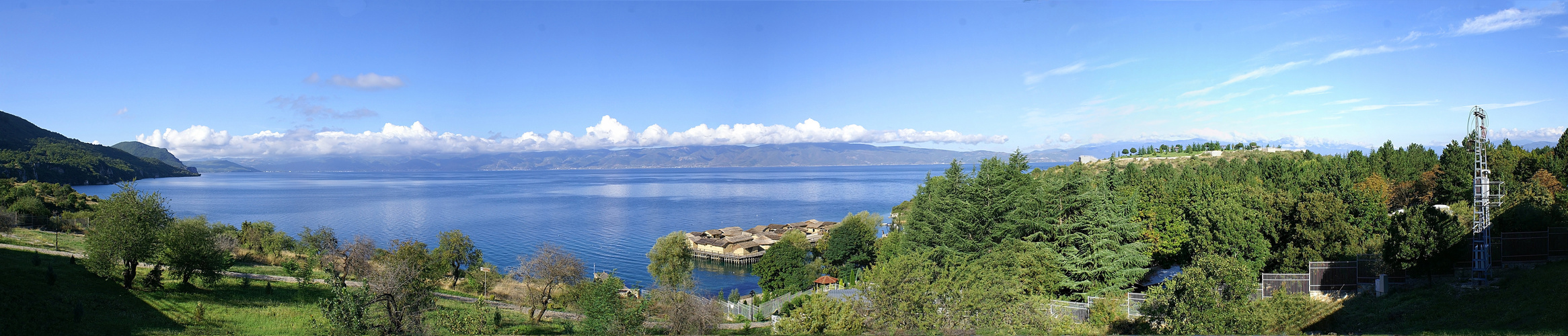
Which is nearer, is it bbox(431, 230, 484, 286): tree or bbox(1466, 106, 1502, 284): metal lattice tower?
bbox(1466, 106, 1502, 284): metal lattice tower

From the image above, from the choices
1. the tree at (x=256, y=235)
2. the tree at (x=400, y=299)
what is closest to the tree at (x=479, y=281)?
the tree at (x=400, y=299)

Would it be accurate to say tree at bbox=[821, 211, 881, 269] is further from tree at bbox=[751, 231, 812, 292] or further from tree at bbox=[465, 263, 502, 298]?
tree at bbox=[465, 263, 502, 298]

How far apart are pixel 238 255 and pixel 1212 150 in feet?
294

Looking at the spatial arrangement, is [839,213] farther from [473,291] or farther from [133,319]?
[133,319]

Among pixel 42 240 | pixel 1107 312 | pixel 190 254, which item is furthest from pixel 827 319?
pixel 42 240

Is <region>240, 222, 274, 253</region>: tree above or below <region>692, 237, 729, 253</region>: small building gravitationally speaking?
above

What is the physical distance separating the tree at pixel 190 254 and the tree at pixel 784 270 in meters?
23.1

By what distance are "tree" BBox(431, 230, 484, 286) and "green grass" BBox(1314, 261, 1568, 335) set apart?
32.3 metres

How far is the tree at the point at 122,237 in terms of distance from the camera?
58.6ft

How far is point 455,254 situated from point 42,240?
18.3 metres

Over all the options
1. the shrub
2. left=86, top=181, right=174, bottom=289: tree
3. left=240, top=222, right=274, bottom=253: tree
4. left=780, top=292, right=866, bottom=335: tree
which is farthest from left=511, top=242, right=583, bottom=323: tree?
left=240, top=222, right=274, bottom=253: tree

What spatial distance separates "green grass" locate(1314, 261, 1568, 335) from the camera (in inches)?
448

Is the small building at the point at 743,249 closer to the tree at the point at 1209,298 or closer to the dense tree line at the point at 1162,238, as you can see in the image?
the dense tree line at the point at 1162,238

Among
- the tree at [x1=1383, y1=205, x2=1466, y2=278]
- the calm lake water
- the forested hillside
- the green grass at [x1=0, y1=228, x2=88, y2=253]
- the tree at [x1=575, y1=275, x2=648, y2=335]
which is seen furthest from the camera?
the calm lake water
